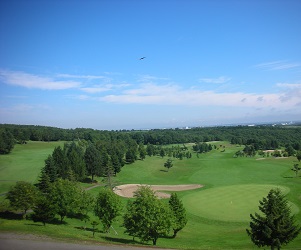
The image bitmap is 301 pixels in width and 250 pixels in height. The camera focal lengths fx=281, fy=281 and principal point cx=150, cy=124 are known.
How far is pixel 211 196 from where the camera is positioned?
60.7m

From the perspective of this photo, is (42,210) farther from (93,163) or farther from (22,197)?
(93,163)

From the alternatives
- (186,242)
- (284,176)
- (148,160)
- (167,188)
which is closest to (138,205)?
(186,242)

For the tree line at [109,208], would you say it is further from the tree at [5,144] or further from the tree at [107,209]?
the tree at [5,144]

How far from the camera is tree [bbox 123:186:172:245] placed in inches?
Result: 1188

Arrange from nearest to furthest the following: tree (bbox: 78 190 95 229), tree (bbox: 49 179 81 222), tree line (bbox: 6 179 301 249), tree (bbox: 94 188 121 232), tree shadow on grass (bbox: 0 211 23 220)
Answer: tree line (bbox: 6 179 301 249)
tree (bbox: 94 188 121 232)
tree shadow on grass (bbox: 0 211 23 220)
tree (bbox: 49 179 81 222)
tree (bbox: 78 190 95 229)

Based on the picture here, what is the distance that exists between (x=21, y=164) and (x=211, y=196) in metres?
59.3

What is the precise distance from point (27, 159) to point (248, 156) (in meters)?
99.1

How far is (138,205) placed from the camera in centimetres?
3203

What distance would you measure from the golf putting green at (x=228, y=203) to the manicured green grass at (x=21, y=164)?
4130cm

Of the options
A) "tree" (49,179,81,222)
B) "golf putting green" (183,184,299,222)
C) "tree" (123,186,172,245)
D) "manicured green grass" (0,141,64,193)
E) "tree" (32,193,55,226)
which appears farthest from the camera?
"manicured green grass" (0,141,64,193)

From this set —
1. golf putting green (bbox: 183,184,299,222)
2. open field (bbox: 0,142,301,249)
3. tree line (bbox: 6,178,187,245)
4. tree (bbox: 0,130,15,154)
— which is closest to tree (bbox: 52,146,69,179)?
open field (bbox: 0,142,301,249)

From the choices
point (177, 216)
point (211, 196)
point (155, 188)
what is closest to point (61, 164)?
point (155, 188)

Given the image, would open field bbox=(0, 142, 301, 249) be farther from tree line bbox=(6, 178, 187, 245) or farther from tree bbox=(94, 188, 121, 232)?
tree bbox=(94, 188, 121, 232)

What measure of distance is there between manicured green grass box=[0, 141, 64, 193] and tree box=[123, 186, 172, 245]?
137 ft
